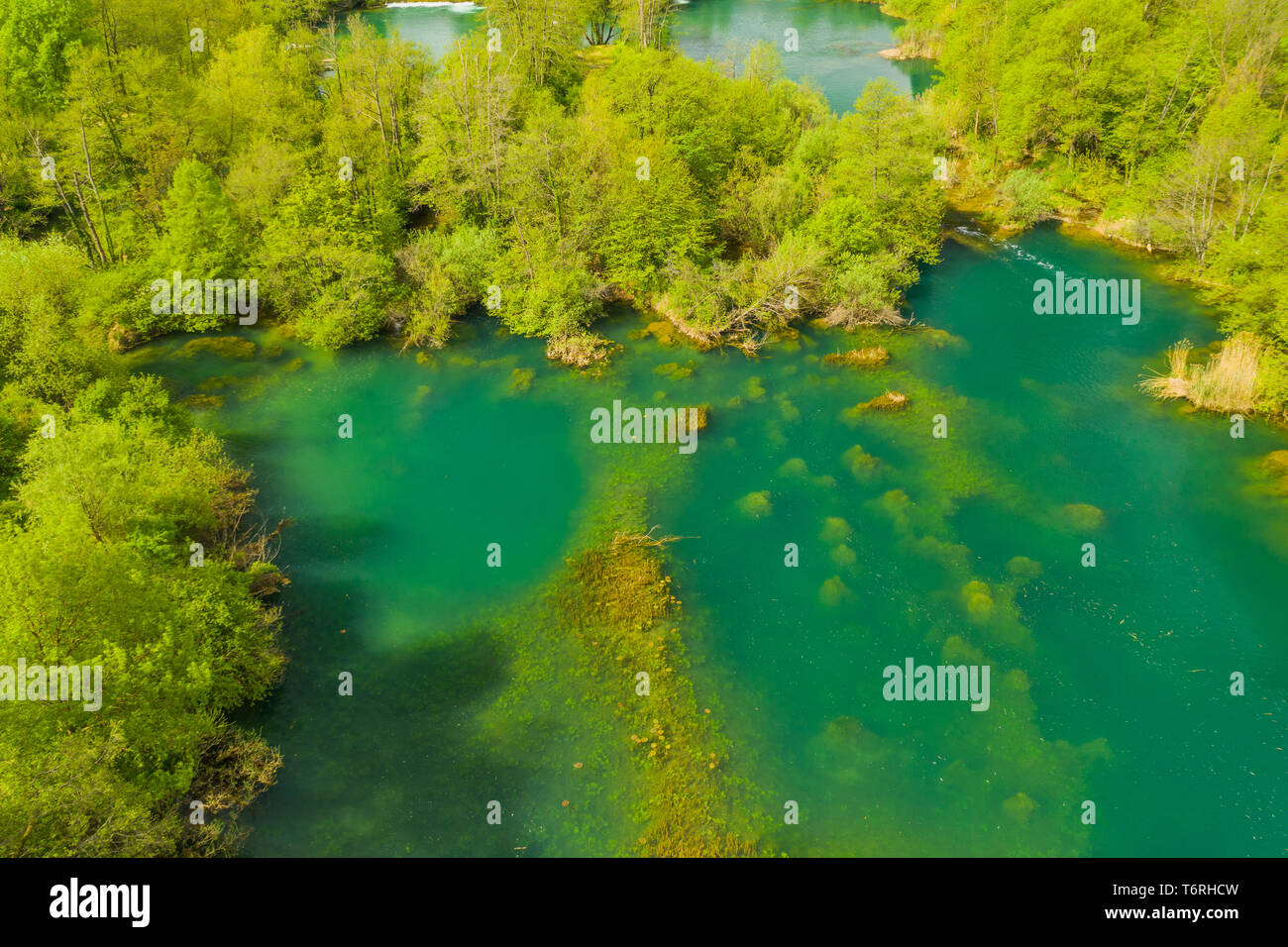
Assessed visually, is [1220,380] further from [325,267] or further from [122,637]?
[325,267]

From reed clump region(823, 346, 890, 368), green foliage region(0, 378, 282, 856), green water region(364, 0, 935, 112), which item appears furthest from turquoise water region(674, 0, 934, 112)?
green foliage region(0, 378, 282, 856)

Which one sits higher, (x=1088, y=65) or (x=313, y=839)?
(x=1088, y=65)

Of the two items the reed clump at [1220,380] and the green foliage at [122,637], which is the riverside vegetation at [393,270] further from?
the reed clump at [1220,380]

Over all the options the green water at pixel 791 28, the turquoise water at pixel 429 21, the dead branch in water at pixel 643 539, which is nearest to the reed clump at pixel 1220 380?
the dead branch in water at pixel 643 539

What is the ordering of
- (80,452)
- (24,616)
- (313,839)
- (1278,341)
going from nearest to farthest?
1. (24,616)
2. (313,839)
3. (80,452)
4. (1278,341)

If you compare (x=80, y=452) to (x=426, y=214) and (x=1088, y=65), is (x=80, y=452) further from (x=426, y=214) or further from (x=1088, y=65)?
(x=1088, y=65)

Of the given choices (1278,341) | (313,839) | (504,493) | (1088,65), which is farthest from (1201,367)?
(313,839)

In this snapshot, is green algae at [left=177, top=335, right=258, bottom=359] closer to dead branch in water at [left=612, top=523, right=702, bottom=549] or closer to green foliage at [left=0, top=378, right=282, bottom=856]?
green foliage at [left=0, top=378, right=282, bottom=856]
